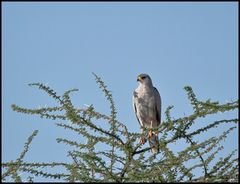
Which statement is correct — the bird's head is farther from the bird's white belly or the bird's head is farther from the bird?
the bird's white belly

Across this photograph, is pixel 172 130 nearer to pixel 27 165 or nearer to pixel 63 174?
pixel 63 174

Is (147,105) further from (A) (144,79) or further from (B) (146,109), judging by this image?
(A) (144,79)

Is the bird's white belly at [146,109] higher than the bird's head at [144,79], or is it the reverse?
the bird's head at [144,79]

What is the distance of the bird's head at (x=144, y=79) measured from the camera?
12.3 metres

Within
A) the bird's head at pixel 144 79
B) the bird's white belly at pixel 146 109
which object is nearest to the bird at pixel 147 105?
the bird's white belly at pixel 146 109

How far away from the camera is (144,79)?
1245cm

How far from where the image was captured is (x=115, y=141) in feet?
Result: 18.1

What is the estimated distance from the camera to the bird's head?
12326 millimetres

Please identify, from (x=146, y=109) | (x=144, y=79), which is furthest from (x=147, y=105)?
(x=144, y=79)

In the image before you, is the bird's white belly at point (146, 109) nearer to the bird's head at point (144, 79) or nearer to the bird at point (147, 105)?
the bird at point (147, 105)

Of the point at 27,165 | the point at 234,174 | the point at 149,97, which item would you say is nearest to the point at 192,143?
the point at 234,174

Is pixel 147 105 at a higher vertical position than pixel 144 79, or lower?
lower

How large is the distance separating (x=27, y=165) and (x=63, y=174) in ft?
1.37

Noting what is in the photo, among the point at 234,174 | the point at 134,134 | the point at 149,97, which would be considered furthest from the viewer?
the point at 149,97
